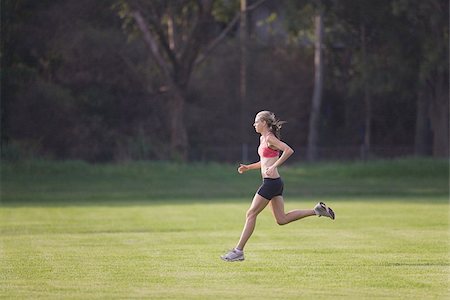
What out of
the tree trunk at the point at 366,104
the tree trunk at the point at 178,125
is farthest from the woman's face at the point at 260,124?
the tree trunk at the point at 178,125

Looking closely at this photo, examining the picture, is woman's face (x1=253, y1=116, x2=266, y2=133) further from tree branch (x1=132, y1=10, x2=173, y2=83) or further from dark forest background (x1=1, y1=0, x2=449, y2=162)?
tree branch (x1=132, y1=10, x2=173, y2=83)

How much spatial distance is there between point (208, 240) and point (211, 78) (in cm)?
3467

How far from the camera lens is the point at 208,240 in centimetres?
1873

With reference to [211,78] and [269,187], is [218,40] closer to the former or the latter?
[211,78]

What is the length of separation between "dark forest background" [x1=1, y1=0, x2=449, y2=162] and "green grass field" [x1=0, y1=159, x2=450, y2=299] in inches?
216

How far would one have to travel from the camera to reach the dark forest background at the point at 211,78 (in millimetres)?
45344

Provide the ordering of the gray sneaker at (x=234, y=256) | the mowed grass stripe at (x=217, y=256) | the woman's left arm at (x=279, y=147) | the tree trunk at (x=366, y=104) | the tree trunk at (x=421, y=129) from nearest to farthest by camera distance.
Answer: the mowed grass stripe at (x=217, y=256)
the woman's left arm at (x=279, y=147)
the gray sneaker at (x=234, y=256)
the tree trunk at (x=366, y=104)
the tree trunk at (x=421, y=129)

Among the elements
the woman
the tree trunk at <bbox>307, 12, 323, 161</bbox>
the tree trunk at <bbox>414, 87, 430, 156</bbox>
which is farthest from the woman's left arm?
the tree trunk at <bbox>414, 87, 430, 156</bbox>

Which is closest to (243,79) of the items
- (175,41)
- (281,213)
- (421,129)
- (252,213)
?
(175,41)

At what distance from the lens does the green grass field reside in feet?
39.2

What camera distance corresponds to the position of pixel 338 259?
591 inches

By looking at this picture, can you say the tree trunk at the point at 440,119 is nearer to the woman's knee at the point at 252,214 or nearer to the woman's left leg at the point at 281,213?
the woman's left leg at the point at 281,213

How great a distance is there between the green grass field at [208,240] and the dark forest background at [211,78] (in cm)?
548

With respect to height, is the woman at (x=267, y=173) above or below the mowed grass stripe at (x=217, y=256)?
above
